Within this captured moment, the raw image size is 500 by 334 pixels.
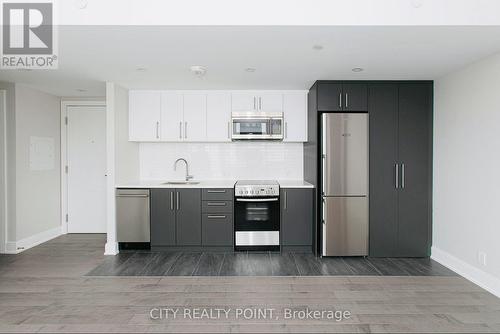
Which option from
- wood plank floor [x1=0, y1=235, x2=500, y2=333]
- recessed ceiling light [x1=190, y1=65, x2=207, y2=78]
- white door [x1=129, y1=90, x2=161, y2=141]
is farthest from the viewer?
white door [x1=129, y1=90, x2=161, y2=141]

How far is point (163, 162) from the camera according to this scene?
5.06 meters

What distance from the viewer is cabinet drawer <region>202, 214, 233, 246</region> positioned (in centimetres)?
433

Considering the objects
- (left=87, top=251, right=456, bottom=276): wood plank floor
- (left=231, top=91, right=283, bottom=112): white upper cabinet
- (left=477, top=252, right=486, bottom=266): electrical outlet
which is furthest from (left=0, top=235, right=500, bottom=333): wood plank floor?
(left=231, top=91, right=283, bottom=112): white upper cabinet

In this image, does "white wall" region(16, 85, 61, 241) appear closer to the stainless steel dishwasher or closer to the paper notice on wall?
the paper notice on wall

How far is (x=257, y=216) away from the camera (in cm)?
434

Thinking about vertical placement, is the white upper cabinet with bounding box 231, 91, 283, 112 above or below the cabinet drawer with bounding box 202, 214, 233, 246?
above

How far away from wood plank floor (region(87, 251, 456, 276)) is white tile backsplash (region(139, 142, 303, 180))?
1299 millimetres

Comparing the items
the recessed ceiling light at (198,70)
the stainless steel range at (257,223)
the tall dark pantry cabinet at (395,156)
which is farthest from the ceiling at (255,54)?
the stainless steel range at (257,223)

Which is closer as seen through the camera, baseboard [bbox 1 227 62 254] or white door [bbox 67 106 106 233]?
baseboard [bbox 1 227 62 254]

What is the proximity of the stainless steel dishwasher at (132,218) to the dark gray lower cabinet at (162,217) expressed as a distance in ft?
0.27

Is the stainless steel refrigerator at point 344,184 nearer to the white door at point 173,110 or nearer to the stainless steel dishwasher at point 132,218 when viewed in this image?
the white door at point 173,110

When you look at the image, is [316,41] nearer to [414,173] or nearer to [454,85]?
[454,85]
